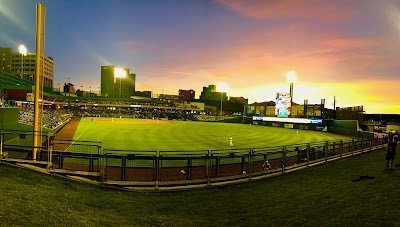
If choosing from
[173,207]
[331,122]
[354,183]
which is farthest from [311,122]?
[173,207]

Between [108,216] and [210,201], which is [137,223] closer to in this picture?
[108,216]

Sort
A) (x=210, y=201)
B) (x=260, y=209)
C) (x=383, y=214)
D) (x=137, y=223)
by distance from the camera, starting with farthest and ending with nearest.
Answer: (x=210, y=201) → (x=260, y=209) → (x=137, y=223) → (x=383, y=214)

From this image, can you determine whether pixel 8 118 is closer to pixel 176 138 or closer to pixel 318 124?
pixel 176 138

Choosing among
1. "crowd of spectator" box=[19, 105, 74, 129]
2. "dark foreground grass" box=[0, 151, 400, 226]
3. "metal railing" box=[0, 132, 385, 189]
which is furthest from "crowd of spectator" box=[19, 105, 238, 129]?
"dark foreground grass" box=[0, 151, 400, 226]

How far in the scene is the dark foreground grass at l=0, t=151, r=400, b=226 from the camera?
6.57m

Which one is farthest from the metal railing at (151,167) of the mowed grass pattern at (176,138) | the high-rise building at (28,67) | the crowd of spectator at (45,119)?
the high-rise building at (28,67)

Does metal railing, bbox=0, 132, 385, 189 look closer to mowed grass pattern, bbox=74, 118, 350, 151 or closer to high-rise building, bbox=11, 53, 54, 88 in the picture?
mowed grass pattern, bbox=74, 118, 350, 151

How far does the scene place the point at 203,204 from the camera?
965 cm

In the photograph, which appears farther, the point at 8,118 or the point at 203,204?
the point at 8,118

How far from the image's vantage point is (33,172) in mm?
10062

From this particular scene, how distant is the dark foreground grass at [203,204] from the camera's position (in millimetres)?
6570

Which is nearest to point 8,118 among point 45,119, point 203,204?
point 45,119

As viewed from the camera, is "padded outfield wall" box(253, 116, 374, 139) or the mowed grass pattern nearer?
the mowed grass pattern

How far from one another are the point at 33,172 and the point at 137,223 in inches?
207
